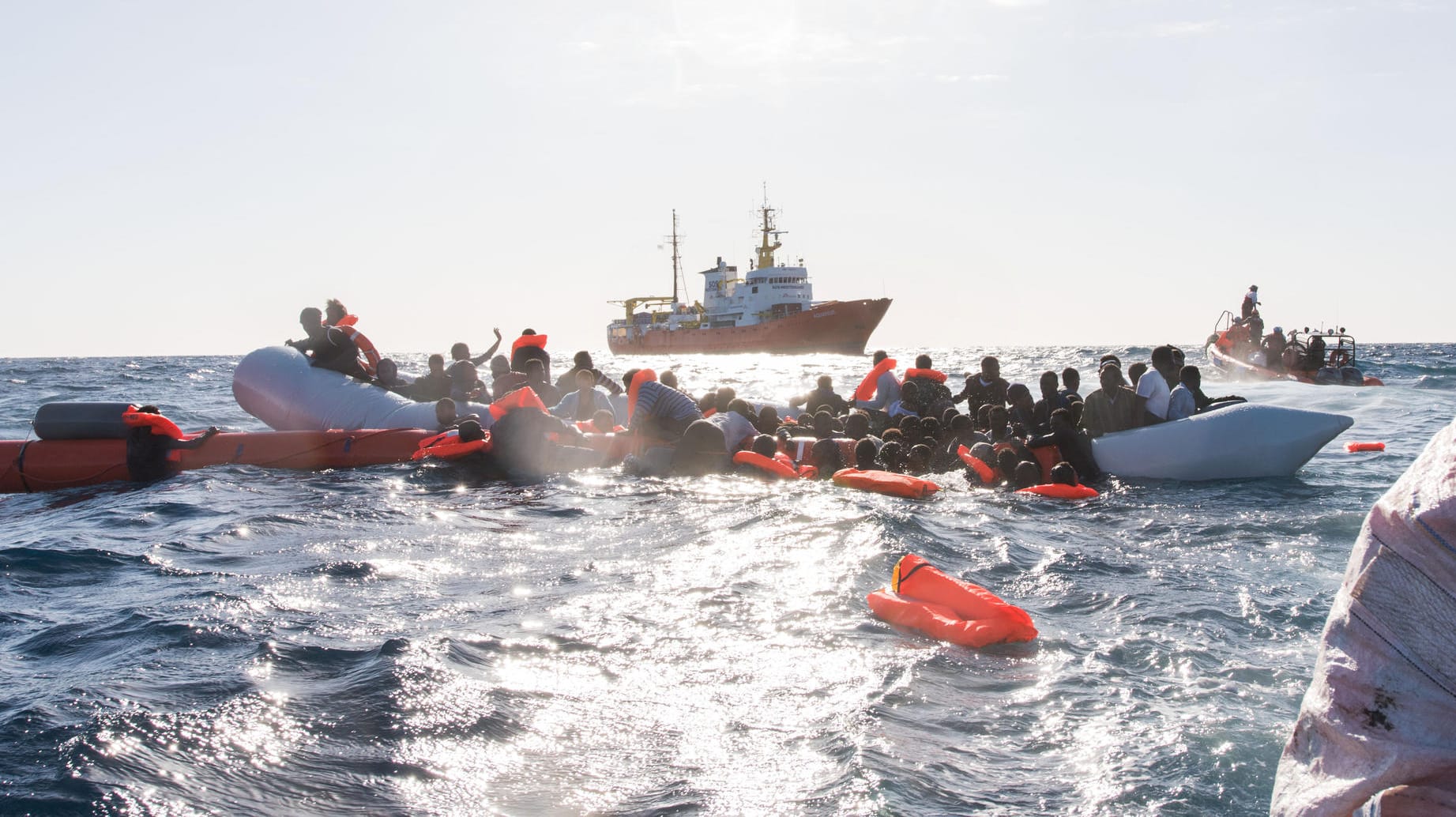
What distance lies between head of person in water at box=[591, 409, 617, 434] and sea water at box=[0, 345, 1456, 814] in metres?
3.09

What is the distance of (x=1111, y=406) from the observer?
11914mm

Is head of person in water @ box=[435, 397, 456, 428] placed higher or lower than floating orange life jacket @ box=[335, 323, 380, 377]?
lower

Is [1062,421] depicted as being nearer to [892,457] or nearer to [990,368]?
[892,457]

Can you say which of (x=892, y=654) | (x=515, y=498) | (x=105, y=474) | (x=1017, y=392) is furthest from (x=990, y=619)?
(x=105, y=474)

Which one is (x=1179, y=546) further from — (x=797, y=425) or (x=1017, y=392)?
(x=797, y=425)

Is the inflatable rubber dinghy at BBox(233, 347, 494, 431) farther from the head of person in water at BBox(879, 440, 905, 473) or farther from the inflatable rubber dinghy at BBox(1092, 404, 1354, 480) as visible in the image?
the inflatable rubber dinghy at BBox(1092, 404, 1354, 480)

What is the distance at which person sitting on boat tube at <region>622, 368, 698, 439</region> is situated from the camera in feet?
38.3

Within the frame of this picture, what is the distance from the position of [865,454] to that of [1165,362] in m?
4.19

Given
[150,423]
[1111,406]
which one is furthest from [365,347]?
[1111,406]

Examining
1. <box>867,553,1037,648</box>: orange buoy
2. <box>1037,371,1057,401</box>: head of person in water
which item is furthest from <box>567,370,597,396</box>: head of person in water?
<box>867,553,1037,648</box>: orange buoy

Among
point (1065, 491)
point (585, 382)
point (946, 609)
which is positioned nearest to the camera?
Result: point (946, 609)

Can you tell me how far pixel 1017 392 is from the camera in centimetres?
1208

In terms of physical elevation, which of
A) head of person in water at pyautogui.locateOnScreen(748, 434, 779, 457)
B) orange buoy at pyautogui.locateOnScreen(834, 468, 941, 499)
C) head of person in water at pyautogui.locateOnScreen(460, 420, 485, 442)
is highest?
head of person in water at pyautogui.locateOnScreen(460, 420, 485, 442)

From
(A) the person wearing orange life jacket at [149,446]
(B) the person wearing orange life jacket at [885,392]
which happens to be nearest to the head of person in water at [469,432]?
(A) the person wearing orange life jacket at [149,446]
